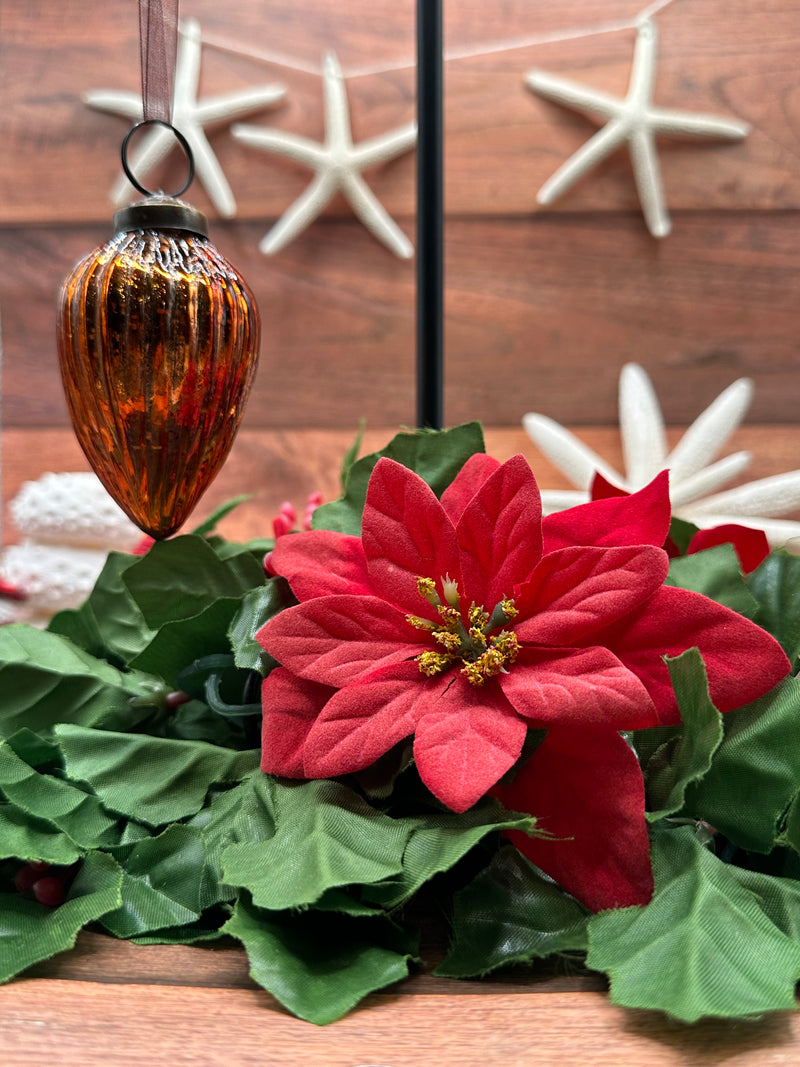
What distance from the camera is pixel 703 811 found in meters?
0.21

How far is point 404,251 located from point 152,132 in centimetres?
29

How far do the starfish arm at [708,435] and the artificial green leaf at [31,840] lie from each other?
0.56 m

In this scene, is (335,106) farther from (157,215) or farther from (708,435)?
(157,215)

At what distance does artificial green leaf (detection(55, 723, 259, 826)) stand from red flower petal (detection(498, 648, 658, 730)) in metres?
0.08

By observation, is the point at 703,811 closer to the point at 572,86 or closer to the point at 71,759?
the point at 71,759

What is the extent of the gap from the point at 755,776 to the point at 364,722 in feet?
0.30

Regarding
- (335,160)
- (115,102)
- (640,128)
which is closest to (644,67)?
(640,128)

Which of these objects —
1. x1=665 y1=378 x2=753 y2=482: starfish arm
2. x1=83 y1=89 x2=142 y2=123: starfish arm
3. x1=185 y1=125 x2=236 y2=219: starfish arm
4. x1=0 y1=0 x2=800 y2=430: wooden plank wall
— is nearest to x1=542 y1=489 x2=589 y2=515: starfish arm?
x1=665 y1=378 x2=753 y2=482: starfish arm

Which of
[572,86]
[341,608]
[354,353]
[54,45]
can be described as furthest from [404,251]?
[341,608]

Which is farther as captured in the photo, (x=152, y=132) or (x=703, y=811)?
(x=152, y=132)

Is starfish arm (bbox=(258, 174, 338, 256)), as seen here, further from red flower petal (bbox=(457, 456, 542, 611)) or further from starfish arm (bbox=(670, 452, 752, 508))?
red flower petal (bbox=(457, 456, 542, 611))

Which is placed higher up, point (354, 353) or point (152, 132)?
point (152, 132)

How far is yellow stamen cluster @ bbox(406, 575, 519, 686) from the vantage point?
0.21 metres

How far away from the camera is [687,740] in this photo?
0.20 meters
